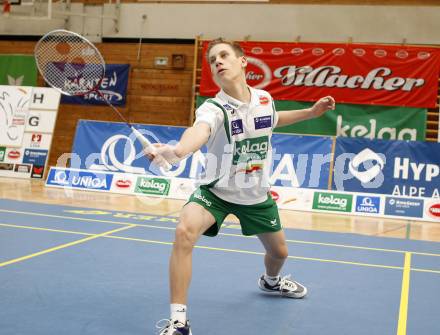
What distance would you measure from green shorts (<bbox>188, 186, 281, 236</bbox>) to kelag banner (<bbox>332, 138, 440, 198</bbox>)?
20.3ft

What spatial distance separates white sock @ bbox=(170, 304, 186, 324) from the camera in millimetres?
3123

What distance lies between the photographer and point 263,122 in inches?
143

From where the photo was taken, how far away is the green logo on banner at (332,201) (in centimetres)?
919

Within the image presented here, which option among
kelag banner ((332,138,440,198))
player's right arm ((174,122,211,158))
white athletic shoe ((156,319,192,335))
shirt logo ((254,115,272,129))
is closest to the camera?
player's right arm ((174,122,211,158))

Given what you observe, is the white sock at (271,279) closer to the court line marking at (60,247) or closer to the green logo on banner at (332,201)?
the court line marking at (60,247)

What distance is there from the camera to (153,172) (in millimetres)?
10352

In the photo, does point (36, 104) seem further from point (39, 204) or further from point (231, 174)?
point (231, 174)

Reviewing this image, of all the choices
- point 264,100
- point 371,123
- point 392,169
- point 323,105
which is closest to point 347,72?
point 371,123

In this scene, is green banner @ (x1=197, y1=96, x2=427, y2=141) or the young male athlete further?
green banner @ (x1=197, y1=96, x2=427, y2=141)

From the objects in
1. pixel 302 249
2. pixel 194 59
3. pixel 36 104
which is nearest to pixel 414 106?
pixel 194 59

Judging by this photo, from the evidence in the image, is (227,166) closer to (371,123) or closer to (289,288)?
(289,288)

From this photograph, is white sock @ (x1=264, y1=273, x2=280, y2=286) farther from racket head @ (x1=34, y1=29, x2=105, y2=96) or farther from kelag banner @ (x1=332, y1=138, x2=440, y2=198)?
kelag banner @ (x1=332, y1=138, x2=440, y2=198)

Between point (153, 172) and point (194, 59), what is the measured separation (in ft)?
12.7

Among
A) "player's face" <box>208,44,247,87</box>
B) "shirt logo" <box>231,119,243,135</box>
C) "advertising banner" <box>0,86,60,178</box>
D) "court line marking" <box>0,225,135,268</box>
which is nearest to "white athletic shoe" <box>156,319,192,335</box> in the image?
"shirt logo" <box>231,119,243,135</box>
